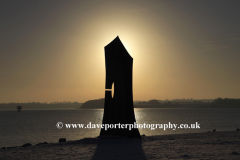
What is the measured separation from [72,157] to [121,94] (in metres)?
7.24

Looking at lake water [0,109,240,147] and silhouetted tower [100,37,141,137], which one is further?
lake water [0,109,240,147]

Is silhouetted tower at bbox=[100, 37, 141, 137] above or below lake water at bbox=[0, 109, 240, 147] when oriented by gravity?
above

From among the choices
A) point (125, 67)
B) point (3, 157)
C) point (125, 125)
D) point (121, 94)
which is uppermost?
point (125, 67)

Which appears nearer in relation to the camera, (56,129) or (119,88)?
(119,88)

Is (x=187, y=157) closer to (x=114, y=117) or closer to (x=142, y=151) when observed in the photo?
(x=142, y=151)

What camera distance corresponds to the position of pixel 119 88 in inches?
727

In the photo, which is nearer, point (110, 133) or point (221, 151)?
point (221, 151)

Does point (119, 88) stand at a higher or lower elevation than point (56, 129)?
higher

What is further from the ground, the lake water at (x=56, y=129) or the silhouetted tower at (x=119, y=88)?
the silhouetted tower at (x=119, y=88)

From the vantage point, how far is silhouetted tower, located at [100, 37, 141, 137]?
18250 mm

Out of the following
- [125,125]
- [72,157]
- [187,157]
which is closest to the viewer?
[187,157]

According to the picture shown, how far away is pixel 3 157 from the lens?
12648 mm

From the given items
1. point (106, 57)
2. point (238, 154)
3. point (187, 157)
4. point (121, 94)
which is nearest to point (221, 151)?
point (238, 154)

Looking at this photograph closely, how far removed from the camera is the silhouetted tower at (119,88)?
18.2 meters
